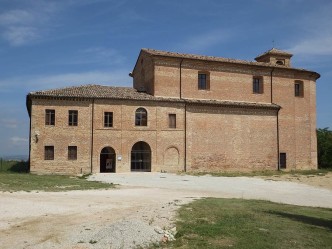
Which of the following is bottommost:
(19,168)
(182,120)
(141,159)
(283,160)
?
(19,168)

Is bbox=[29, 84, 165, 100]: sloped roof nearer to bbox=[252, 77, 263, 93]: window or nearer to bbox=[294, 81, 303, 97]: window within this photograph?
bbox=[252, 77, 263, 93]: window

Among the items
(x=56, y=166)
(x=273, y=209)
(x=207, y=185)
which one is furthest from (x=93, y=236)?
(x=56, y=166)

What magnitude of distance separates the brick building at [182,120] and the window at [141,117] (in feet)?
0.29

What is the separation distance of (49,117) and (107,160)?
6.87 meters

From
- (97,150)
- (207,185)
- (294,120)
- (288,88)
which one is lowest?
(207,185)

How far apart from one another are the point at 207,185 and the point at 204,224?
1373 centimetres

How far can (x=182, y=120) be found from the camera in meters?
34.7

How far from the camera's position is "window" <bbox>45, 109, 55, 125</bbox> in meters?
31.0

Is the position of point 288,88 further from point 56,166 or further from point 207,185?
point 56,166

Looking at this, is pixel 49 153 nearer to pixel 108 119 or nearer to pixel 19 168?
pixel 108 119

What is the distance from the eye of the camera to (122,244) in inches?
342

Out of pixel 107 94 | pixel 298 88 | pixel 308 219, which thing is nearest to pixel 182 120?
pixel 107 94

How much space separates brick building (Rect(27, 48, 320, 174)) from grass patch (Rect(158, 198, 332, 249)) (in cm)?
1947

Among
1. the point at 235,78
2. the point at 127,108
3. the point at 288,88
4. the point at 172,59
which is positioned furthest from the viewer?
the point at 288,88
